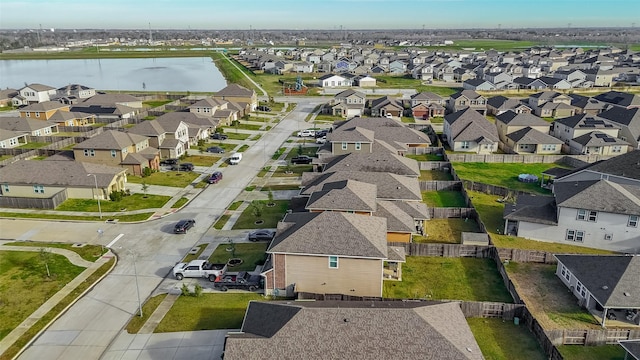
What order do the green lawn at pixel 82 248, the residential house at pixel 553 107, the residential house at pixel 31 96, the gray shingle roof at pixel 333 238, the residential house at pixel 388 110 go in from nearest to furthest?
1. the gray shingle roof at pixel 333 238
2. the green lawn at pixel 82 248
3. the residential house at pixel 553 107
4. the residential house at pixel 388 110
5. the residential house at pixel 31 96

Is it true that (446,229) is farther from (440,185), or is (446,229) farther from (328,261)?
(328,261)

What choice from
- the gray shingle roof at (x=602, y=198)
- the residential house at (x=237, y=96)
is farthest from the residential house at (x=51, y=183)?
the residential house at (x=237, y=96)

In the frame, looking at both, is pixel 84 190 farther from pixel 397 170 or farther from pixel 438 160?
pixel 438 160

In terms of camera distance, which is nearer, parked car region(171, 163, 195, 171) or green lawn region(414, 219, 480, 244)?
green lawn region(414, 219, 480, 244)

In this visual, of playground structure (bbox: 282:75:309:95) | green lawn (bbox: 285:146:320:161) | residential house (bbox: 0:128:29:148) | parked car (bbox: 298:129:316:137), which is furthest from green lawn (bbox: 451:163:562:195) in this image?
playground structure (bbox: 282:75:309:95)

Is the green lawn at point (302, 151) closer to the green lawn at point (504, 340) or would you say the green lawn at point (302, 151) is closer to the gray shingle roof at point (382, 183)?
the gray shingle roof at point (382, 183)

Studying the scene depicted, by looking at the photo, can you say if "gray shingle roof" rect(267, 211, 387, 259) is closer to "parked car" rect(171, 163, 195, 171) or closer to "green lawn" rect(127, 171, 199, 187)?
"green lawn" rect(127, 171, 199, 187)
